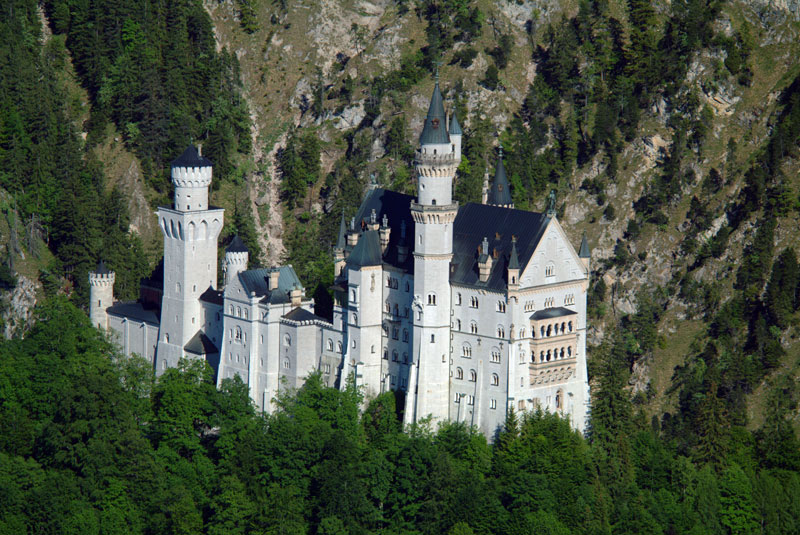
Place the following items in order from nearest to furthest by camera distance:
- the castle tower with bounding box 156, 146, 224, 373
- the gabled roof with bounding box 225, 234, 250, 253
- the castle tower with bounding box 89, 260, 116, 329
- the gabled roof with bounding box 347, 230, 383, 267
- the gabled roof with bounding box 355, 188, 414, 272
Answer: the gabled roof with bounding box 347, 230, 383, 267 < the gabled roof with bounding box 355, 188, 414, 272 < the gabled roof with bounding box 225, 234, 250, 253 < the castle tower with bounding box 156, 146, 224, 373 < the castle tower with bounding box 89, 260, 116, 329

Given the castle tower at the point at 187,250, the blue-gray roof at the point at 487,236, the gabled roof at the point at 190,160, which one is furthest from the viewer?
the castle tower at the point at 187,250

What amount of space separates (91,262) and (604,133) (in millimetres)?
57213

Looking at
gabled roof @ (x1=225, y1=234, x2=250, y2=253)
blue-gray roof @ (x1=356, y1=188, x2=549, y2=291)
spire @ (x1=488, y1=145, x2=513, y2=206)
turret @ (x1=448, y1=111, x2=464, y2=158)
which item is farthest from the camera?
spire @ (x1=488, y1=145, x2=513, y2=206)

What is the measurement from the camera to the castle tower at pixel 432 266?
132m

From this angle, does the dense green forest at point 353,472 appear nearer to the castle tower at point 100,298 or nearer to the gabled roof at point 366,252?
the gabled roof at point 366,252

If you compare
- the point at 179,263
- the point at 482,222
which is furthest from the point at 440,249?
the point at 179,263

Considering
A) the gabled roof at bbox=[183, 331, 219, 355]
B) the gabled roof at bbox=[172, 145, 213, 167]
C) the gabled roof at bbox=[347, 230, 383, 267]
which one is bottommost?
the gabled roof at bbox=[183, 331, 219, 355]

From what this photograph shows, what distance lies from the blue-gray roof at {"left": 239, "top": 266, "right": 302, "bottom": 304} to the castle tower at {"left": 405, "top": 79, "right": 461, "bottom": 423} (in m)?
14.1

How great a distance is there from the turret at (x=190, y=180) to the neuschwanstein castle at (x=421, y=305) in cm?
12

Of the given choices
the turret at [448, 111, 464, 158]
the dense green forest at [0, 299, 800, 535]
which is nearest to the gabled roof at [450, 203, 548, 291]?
the turret at [448, 111, 464, 158]

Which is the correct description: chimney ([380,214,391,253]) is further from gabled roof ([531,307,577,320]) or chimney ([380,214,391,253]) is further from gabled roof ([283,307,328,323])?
gabled roof ([531,307,577,320])

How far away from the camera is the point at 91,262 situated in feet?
578

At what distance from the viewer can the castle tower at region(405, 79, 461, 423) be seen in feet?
434

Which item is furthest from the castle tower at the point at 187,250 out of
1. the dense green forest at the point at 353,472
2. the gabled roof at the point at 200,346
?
the dense green forest at the point at 353,472
